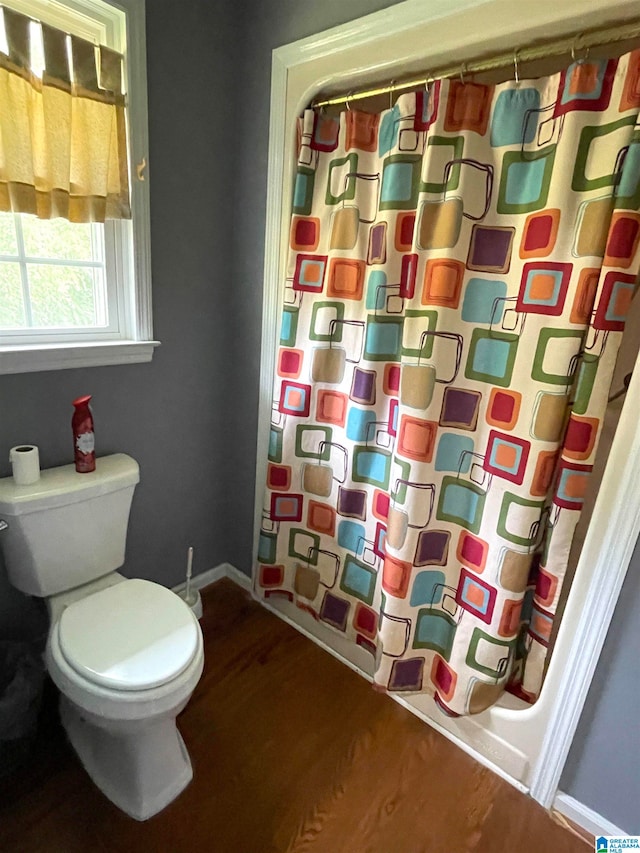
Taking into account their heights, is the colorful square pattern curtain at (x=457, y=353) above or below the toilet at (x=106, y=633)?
above

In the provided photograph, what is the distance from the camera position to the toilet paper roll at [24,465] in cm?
126

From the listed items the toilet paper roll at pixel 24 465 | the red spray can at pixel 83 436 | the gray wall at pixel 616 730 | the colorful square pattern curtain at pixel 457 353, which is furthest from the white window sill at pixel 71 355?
the gray wall at pixel 616 730

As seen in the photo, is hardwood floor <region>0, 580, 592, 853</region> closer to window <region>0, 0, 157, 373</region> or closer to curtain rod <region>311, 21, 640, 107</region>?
window <region>0, 0, 157, 373</region>

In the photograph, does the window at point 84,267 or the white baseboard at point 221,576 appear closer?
the window at point 84,267

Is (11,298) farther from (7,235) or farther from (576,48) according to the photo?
(576,48)

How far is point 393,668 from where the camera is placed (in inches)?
58.0

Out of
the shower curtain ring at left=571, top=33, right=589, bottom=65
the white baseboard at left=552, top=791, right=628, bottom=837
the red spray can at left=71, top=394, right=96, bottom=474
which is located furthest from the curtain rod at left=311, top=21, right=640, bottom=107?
the white baseboard at left=552, top=791, right=628, bottom=837

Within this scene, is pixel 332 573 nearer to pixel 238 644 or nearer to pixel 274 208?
pixel 238 644

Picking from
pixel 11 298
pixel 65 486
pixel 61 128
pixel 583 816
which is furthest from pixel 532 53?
pixel 583 816

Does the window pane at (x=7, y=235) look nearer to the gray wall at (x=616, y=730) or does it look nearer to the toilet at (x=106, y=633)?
the toilet at (x=106, y=633)

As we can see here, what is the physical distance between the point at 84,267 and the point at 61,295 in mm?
116

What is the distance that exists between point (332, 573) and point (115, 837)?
3.01 feet

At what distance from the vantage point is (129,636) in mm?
1166

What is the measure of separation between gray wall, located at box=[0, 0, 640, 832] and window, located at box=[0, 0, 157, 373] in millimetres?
54
